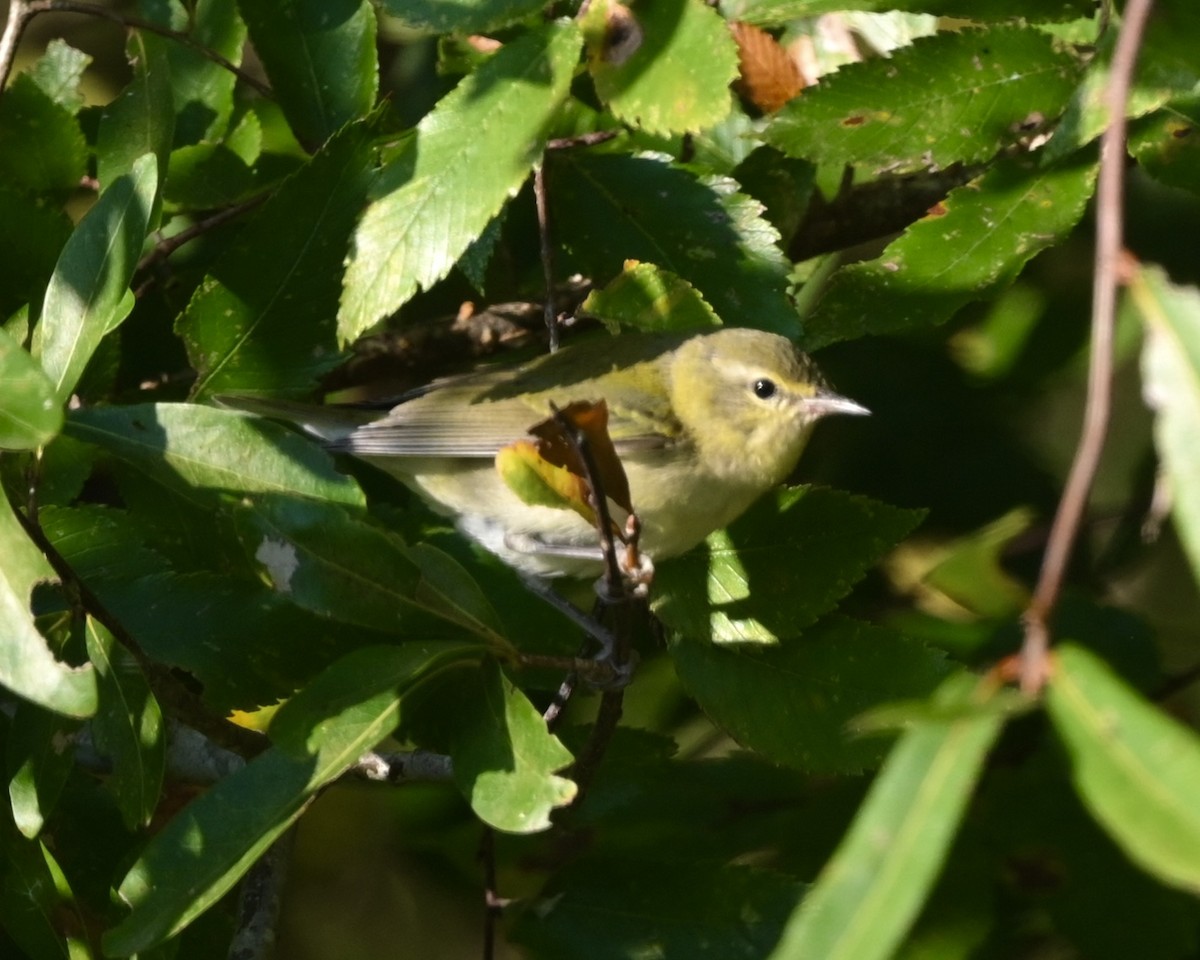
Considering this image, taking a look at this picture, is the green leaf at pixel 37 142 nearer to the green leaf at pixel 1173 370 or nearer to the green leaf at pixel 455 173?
the green leaf at pixel 455 173

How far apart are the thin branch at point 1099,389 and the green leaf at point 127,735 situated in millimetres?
1049

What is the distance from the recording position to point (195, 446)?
5.50ft

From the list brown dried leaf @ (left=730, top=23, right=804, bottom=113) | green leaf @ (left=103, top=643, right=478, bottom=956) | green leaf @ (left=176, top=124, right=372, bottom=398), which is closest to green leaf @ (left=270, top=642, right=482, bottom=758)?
green leaf @ (left=103, top=643, right=478, bottom=956)

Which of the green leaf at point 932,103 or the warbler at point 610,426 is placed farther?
the warbler at point 610,426

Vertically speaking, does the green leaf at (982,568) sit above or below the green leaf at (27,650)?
below

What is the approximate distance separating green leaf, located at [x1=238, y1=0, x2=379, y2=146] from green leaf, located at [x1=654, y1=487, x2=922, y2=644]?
859 millimetres

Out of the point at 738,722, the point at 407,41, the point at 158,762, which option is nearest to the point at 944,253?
the point at 738,722

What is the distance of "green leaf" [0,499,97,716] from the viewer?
53.3 inches

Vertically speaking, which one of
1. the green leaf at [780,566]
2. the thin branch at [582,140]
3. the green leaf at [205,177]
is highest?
the green leaf at [205,177]

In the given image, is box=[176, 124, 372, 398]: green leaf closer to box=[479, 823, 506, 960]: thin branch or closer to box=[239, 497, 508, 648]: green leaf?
box=[239, 497, 508, 648]: green leaf

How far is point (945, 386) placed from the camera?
2936 mm

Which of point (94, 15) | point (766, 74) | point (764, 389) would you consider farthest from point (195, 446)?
point (766, 74)

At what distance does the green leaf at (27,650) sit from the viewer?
53.3 inches

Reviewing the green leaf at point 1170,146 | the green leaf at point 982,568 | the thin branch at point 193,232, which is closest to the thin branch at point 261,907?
the thin branch at point 193,232
